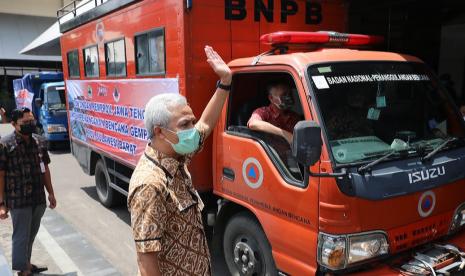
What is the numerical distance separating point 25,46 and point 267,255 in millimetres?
28290

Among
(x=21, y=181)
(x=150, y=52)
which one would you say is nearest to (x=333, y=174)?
(x=150, y=52)

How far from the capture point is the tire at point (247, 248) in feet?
10.9

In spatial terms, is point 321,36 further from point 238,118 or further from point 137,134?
point 137,134

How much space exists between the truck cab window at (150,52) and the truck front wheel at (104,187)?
218cm

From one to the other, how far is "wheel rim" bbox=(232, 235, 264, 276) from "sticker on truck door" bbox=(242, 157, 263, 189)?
1.73 feet

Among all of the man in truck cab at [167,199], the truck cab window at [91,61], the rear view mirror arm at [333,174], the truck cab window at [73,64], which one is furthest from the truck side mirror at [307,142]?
the truck cab window at [73,64]

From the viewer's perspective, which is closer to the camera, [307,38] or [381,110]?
[381,110]

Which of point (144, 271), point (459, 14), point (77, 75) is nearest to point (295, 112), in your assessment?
point (144, 271)

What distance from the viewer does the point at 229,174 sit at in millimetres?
3590

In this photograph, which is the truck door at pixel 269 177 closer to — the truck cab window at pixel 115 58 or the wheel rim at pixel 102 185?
the truck cab window at pixel 115 58

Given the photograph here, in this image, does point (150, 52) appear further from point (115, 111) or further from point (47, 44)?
point (47, 44)

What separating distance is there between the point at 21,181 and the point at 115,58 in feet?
6.86

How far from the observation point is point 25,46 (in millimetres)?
27016

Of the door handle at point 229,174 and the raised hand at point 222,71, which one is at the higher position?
the raised hand at point 222,71
